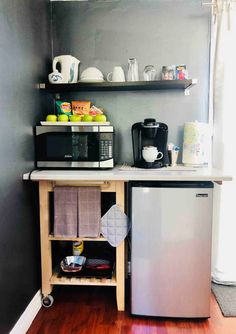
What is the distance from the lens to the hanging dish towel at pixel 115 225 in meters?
1.76

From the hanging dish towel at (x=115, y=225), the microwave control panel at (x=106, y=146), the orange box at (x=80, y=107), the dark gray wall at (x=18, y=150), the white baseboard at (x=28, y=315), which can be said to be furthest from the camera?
the orange box at (x=80, y=107)

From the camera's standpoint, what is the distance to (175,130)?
2244 millimetres

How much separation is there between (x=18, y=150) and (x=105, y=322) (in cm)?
113

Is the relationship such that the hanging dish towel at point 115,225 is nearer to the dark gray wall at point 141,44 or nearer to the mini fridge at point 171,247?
the mini fridge at point 171,247

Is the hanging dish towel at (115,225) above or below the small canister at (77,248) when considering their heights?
above

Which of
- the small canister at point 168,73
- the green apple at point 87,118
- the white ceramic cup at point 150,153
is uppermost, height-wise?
the small canister at point 168,73

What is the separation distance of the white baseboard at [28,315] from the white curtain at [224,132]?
4.12 feet

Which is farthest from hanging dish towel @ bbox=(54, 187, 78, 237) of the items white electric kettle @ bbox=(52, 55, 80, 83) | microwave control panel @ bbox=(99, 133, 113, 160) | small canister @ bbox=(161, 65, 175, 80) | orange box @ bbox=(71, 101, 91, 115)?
small canister @ bbox=(161, 65, 175, 80)

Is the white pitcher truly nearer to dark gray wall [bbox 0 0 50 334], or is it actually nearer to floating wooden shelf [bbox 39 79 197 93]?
floating wooden shelf [bbox 39 79 197 93]

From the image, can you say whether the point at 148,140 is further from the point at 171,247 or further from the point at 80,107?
the point at 171,247

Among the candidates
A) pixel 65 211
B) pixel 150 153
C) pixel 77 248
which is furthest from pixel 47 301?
pixel 150 153

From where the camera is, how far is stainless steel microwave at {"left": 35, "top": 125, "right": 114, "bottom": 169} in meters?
1.86

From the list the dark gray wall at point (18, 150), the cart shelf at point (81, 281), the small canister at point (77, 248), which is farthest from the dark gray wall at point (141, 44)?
the cart shelf at point (81, 281)

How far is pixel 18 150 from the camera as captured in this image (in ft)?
5.29
